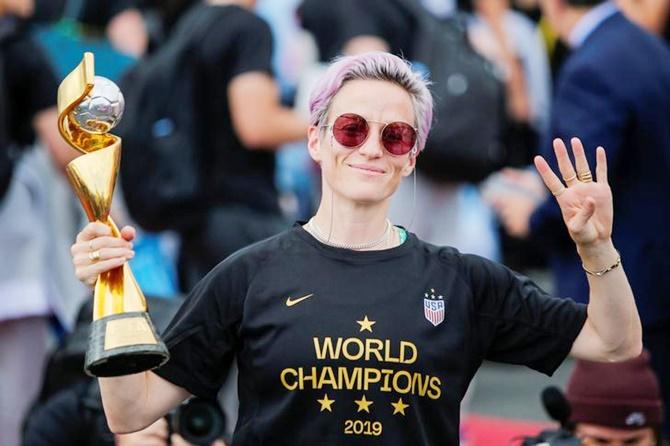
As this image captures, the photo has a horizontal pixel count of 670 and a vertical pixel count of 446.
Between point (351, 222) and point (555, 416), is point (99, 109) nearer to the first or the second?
point (351, 222)

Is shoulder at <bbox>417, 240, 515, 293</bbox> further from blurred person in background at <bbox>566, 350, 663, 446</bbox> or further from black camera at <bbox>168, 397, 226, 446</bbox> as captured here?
blurred person in background at <bbox>566, 350, 663, 446</bbox>

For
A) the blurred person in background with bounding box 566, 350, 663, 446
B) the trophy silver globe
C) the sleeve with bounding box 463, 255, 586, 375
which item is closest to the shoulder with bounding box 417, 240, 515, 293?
the sleeve with bounding box 463, 255, 586, 375

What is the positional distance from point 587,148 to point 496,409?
281cm

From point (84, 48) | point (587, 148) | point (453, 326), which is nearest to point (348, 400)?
point (453, 326)

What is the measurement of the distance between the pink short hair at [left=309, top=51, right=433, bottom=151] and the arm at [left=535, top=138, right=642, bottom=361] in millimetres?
299

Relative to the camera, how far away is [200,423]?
179 inches

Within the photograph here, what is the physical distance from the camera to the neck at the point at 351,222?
141 inches

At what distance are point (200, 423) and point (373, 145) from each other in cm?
127

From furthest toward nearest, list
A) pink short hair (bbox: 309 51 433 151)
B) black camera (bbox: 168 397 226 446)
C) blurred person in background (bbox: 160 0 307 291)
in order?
1. blurred person in background (bbox: 160 0 307 291)
2. black camera (bbox: 168 397 226 446)
3. pink short hair (bbox: 309 51 433 151)

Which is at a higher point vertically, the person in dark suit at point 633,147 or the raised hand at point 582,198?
the person in dark suit at point 633,147

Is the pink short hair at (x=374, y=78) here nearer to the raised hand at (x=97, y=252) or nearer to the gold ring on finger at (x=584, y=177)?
the gold ring on finger at (x=584, y=177)

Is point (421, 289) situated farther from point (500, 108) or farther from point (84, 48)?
point (84, 48)

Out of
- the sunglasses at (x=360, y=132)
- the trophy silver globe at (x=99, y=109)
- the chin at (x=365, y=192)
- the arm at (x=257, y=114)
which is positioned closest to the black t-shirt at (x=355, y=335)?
the chin at (x=365, y=192)

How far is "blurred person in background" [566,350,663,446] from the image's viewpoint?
5.02 m
